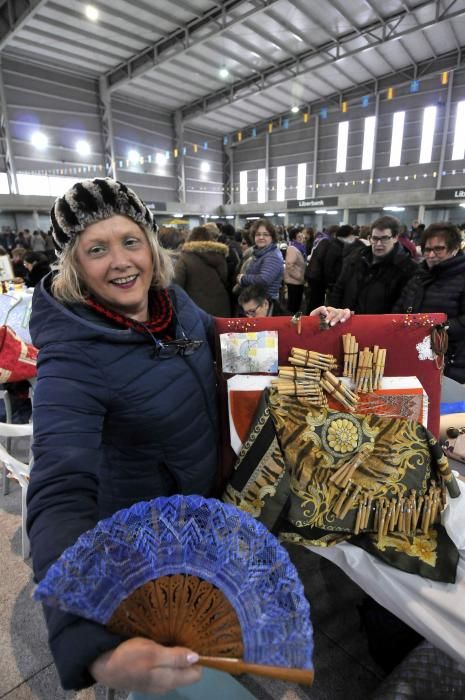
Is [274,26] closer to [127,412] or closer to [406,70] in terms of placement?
[406,70]

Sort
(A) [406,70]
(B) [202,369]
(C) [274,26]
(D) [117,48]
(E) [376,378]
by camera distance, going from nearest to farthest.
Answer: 1. (B) [202,369]
2. (E) [376,378]
3. (C) [274,26]
4. (D) [117,48]
5. (A) [406,70]

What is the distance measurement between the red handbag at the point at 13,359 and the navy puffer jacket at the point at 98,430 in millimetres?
1628

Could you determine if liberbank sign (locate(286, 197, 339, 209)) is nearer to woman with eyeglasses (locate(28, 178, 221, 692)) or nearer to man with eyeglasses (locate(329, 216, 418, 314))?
man with eyeglasses (locate(329, 216, 418, 314))

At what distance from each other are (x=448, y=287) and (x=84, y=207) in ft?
7.14

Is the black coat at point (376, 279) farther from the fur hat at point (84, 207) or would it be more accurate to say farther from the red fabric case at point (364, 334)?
the fur hat at point (84, 207)

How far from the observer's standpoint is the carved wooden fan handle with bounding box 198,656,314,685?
46cm

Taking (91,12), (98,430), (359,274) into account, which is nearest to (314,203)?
(91,12)

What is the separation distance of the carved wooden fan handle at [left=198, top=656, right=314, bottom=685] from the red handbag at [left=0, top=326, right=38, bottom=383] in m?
2.14

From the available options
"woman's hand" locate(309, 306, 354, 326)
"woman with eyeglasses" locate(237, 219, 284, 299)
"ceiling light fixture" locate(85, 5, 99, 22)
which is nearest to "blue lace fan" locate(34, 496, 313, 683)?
"woman's hand" locate(309, 306, 354, 326)

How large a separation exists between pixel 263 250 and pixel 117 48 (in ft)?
38.5

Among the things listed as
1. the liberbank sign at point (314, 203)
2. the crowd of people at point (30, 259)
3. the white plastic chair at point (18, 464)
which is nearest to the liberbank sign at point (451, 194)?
the liberbank sign at point (314, 203)

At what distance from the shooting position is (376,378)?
3.92 ft

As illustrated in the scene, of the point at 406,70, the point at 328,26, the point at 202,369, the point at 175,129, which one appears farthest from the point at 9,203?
the point at 406,70

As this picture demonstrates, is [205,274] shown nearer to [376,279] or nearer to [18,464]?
[376,279]
